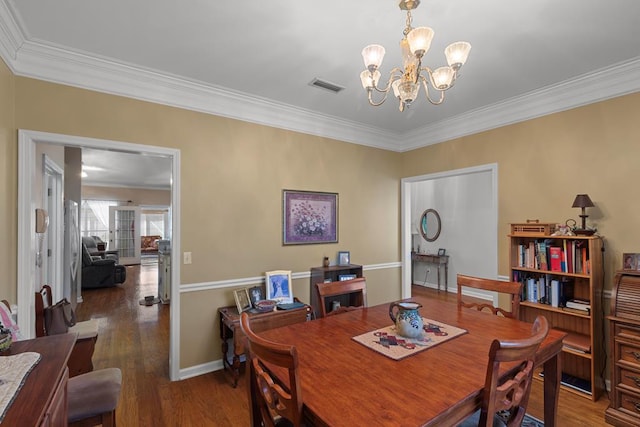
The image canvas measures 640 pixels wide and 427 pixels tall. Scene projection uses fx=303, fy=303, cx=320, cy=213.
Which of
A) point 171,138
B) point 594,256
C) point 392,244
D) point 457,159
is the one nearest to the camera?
point 594,256

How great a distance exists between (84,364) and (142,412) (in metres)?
0.59

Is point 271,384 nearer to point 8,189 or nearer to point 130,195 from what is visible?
point 8,189

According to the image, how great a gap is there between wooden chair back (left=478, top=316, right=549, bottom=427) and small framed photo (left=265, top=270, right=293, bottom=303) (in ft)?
7.34

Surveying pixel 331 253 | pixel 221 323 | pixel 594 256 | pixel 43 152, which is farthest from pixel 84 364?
pixel 594 256

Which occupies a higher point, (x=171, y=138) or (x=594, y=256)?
(x=171, y=138)

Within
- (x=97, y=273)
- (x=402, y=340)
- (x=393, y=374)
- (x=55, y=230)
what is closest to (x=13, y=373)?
(x=393, y=374)

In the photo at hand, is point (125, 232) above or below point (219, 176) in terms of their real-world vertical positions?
below

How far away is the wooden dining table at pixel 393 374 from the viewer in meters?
1.03

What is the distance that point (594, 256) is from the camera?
2494 mm

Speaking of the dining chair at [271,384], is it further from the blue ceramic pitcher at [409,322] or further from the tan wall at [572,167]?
the tan wall at [572,167]

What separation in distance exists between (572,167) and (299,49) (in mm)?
2689

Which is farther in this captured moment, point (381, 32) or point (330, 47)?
point (330, 47)

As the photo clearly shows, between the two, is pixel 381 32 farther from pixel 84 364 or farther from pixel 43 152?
pixel 43 152

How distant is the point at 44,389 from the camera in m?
1.04
